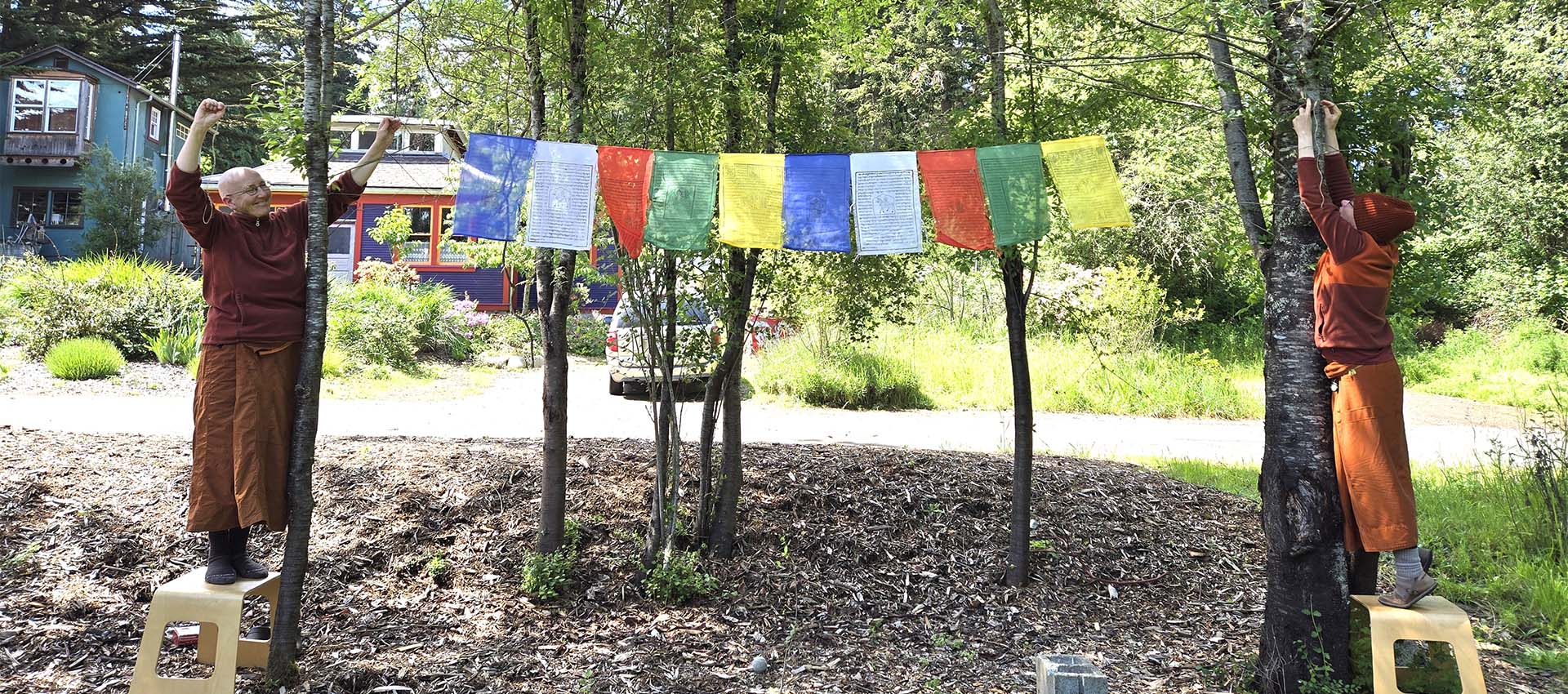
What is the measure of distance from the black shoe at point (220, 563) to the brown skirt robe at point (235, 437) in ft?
0.22

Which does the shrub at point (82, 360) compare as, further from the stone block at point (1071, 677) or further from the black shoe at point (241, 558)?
the stone block at point (1071, 677)

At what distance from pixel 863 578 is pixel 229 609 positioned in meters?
2.74

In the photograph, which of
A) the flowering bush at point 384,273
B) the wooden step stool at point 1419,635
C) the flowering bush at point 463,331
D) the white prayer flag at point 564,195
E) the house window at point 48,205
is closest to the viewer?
the wooden step stool at point 1419,635

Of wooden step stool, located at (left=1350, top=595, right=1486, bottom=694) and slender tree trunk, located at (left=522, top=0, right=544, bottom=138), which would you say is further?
slender tree trunk, located at (left=522, top=0, right=544, bottom=138)

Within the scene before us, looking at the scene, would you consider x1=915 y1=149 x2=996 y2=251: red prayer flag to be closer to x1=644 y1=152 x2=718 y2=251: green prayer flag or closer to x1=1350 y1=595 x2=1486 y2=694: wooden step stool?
x1=644 y1=152 x2=718 y2=251: green prayer flag

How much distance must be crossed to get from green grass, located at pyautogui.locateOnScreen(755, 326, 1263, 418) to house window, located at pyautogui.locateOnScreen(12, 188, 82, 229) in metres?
24.7

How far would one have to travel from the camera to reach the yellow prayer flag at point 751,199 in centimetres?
392

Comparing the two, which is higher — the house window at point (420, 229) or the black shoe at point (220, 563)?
the house window at point (420, 229)

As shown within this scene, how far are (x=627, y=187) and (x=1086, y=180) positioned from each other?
2055 mm

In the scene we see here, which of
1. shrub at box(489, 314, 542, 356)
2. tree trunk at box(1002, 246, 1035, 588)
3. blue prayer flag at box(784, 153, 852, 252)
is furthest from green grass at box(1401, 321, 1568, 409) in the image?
shrub at box(489, 314, 542, 356)

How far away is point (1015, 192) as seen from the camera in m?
3.98

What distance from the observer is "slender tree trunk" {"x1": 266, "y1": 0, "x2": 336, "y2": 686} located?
3.16 metres

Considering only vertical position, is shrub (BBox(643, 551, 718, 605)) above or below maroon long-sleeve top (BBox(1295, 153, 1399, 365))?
below

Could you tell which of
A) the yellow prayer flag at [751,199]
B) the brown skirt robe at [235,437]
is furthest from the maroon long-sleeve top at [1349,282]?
the brown skirt robe at [235,437]
